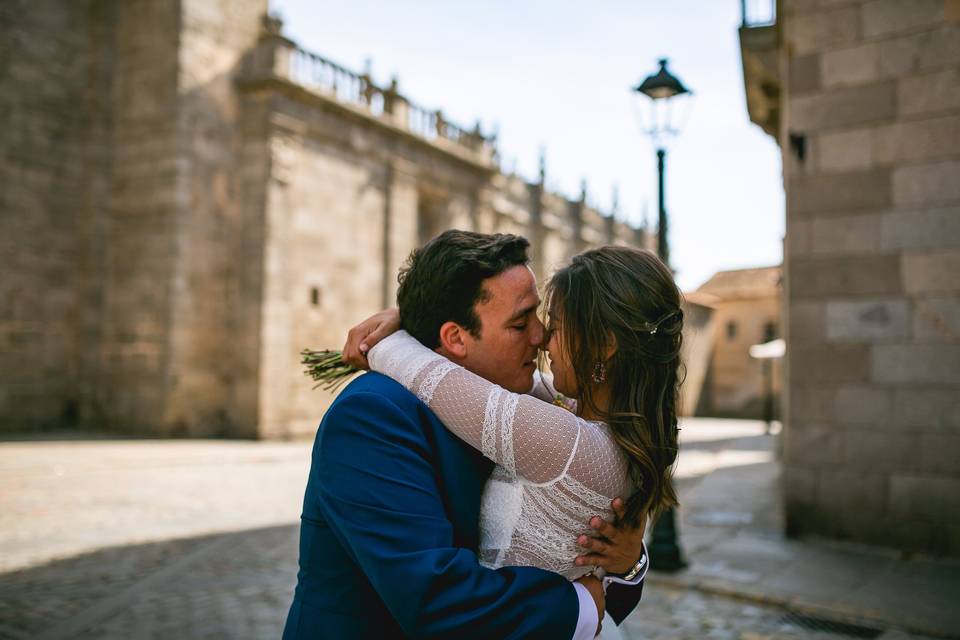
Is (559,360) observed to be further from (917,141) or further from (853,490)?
(917,141)

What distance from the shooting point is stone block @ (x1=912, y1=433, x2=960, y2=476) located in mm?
6785

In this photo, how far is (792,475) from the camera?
761cm

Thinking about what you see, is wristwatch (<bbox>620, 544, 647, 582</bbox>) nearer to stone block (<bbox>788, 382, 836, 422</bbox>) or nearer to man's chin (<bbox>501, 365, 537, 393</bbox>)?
man's chin (<bbox>501, 365, 537, 393</bbox>)

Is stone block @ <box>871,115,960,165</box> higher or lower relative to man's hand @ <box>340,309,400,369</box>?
higher

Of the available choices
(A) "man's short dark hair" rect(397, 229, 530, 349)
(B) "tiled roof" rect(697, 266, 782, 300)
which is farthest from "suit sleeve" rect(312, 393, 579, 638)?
(B) "tiled roof" rect(697, 266, 782, 300)

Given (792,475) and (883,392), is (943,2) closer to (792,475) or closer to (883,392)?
(883,392)

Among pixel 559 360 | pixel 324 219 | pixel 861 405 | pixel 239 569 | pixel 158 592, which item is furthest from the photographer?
pixel 324 219

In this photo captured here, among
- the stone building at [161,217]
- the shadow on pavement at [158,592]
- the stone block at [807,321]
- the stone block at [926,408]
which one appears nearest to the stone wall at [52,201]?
the stone building at [161,217]

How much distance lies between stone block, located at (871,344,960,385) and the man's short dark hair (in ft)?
20.2

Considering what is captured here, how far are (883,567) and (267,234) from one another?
15.8 meters

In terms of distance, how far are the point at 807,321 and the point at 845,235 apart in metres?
0.92

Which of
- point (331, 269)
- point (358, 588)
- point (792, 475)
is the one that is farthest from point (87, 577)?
point (331, 269)

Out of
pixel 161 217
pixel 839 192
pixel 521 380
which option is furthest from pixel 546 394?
pixel 161 217

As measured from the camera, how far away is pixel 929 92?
7.11 m
